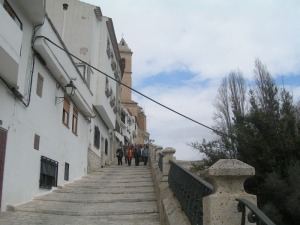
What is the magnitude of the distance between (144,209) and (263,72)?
61.8ft

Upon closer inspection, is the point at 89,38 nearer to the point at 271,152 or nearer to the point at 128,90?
the point at 271,152

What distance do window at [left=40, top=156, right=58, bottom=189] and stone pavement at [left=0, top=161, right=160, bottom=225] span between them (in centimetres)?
36

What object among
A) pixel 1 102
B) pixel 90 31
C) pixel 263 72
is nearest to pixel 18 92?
pixel 1 102

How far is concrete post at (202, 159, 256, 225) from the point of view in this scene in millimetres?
3562

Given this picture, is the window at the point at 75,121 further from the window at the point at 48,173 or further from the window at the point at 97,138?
the window at the point at 97,138

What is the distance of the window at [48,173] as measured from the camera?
1190cm

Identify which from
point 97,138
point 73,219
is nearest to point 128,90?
point 97,138

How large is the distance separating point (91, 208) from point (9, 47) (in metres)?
4.83

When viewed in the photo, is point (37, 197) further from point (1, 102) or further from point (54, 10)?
point (54, 10)

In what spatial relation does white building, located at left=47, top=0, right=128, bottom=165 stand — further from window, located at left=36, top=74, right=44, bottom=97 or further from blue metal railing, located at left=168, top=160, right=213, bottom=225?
blue metal railing, located at left=168, top=160, right=213, bottom=225

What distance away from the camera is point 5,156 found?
913cm

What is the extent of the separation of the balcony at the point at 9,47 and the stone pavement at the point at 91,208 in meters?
3.43

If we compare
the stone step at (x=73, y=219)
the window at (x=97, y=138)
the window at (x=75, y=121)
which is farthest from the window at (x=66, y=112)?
the window at (x=97, y=138)

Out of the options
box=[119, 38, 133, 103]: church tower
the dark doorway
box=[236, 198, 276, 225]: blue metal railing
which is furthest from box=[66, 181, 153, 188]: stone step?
box=[119, 38, 133, 103]: church tower
